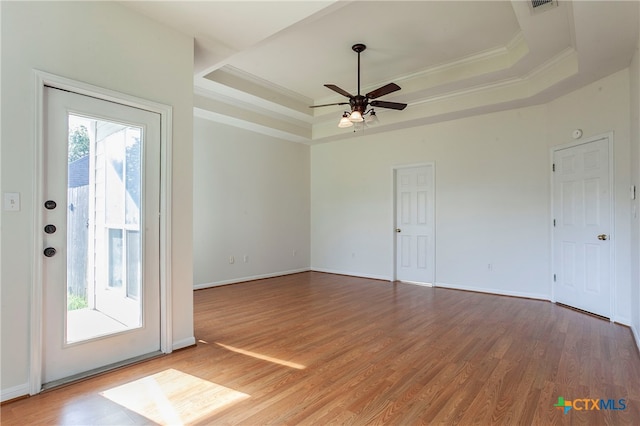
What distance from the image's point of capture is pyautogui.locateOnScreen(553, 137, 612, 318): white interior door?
3.97 m

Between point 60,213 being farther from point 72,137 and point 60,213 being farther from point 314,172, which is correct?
point 314,172

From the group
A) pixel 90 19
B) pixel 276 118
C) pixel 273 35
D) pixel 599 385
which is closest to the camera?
pixel 599 385

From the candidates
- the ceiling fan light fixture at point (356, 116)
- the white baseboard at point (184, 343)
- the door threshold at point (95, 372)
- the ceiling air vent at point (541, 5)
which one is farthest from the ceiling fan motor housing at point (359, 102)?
the door threshold at point (95, 372)

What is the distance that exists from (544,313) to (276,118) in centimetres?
523

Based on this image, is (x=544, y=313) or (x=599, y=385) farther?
(x=544, y=313)

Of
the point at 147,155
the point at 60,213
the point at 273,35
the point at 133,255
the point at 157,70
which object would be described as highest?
the point at 273,35

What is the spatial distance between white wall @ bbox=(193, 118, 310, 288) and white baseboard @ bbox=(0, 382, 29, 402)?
3351 millimetres

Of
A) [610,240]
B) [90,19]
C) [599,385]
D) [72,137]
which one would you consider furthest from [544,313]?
[90,19]

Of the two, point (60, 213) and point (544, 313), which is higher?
point (60, 213)

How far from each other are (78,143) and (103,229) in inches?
26.8

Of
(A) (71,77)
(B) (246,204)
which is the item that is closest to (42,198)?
(A) (71,77)

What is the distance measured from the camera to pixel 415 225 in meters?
6.18

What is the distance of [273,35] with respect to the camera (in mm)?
3139

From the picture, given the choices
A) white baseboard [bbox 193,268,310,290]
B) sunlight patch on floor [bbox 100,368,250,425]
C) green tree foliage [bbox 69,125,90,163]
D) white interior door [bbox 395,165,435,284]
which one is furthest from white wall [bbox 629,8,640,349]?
white baseboard [bbox 193,268,310,290]
